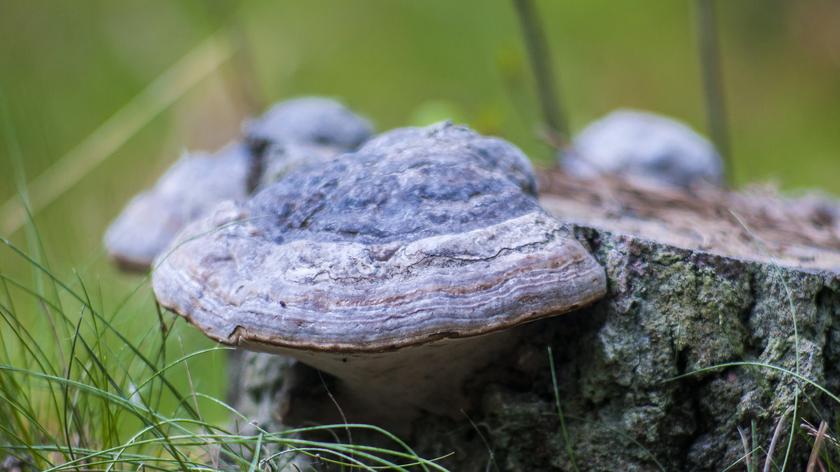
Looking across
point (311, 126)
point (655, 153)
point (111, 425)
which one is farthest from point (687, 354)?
point (655, 153)

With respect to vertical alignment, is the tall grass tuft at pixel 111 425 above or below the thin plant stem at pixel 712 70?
below

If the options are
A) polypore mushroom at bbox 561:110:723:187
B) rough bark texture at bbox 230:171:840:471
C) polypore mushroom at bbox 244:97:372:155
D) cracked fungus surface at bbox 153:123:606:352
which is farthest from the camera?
polypore mushroom at bbox 561:110:723:187

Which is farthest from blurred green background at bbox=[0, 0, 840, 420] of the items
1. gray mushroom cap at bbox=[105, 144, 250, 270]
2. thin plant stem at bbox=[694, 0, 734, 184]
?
gray mushroom cap at bbox=[105, 144, 250, 270]

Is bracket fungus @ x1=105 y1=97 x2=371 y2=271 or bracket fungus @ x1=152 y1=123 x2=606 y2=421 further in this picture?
bracket fungus @ x1=105 y1=97 x2=371 y2=271

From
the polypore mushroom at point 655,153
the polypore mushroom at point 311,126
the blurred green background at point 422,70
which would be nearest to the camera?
the polypore mushroom at point 311,126

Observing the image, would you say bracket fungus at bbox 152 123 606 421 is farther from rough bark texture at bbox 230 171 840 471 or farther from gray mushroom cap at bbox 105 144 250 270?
gray mushroom cap at bbox 105 144 250 270

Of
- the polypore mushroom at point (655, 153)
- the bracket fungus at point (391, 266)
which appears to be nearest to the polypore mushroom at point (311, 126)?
the polypore mushroom at point (655, 153)

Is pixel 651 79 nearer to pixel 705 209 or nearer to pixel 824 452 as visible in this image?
pixel 705 209

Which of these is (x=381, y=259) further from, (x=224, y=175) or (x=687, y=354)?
(x=224, y=175)

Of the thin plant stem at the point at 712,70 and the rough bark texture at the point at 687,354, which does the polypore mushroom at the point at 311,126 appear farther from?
the thin plant stem at the point at 712,70
